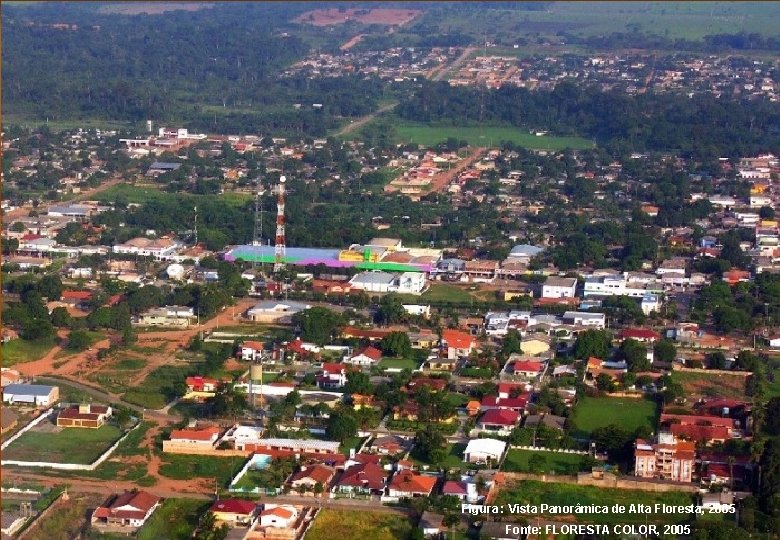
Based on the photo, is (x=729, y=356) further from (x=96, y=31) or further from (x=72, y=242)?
(x=96, y=31)

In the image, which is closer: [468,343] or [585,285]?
[468,343]

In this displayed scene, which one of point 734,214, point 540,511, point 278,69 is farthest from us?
point 278,69

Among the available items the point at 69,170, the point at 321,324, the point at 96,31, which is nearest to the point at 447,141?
the point at 69,170

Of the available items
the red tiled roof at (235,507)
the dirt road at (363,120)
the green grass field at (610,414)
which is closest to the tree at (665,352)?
the green grass field at (610,414)

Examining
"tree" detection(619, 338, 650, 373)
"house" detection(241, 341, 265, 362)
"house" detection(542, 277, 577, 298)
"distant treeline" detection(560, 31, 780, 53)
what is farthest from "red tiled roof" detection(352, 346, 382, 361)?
"distant treeline" detection(560, 31, 780, 53)

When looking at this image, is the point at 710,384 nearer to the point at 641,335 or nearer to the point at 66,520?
the point at 641,335

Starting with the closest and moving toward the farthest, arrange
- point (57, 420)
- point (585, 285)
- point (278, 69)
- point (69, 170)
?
point (57, 420) < point (585, 285) < point (69, 170) < point (278, 69)

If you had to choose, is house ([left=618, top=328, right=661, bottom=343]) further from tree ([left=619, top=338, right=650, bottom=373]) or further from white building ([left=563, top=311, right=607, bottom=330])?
tree ([left=619, top=338, right=650, bottom=373])
